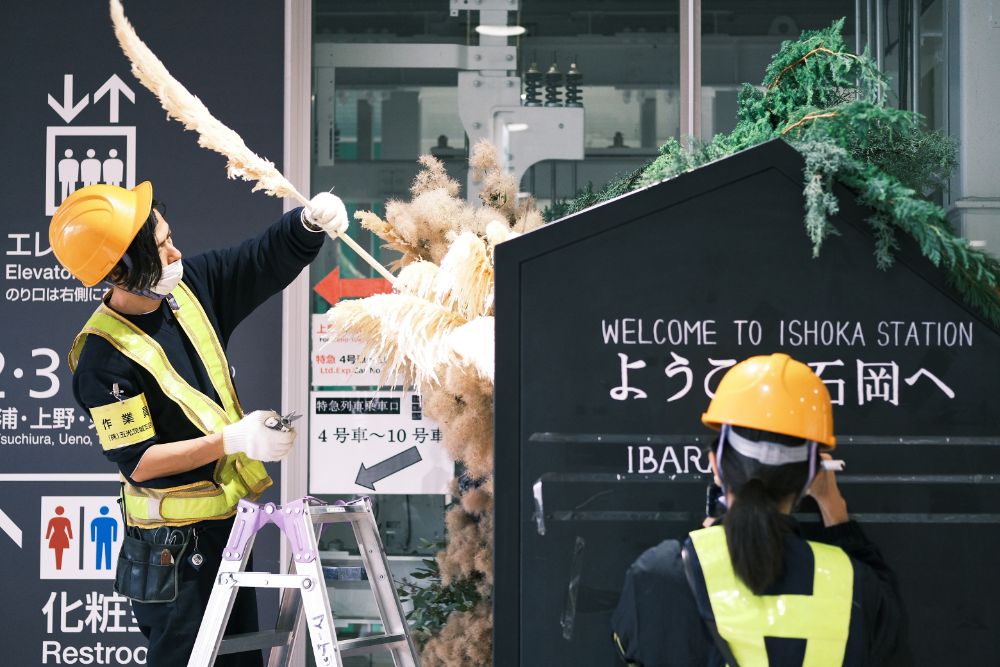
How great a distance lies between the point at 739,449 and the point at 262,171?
180 centimetres

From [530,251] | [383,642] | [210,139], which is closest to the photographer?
[530,251]

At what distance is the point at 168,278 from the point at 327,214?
0.45m

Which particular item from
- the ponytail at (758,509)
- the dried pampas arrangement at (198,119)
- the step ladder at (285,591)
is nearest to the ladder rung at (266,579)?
the step ladder at (285,591)

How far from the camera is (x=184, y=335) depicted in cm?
278

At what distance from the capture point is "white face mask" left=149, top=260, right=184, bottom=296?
2660 mm

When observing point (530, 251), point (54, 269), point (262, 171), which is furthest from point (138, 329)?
point (54, 269)

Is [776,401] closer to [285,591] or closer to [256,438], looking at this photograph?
[256,438]

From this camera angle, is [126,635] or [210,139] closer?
[210,139]

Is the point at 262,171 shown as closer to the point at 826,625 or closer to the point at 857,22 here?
the point at 826,625

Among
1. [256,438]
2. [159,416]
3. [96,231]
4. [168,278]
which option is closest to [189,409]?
[159,416]

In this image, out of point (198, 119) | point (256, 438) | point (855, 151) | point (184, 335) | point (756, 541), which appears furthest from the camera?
point (198, 119)

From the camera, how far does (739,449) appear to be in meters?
1.66

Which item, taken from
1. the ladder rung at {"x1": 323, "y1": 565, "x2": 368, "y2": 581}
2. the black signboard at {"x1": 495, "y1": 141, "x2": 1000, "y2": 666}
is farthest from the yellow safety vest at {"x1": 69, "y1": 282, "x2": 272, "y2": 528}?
the black signboard at {"x1": 495, "y1": 141, "x2": 1000, "y2": 666}

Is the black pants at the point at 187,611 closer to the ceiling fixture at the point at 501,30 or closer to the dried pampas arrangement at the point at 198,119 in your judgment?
the dried pampas arrangement at the point at 198,119
